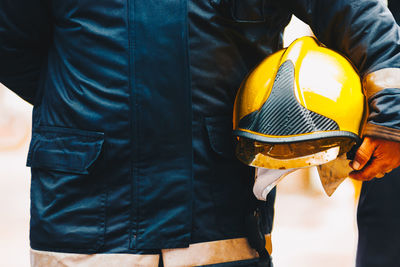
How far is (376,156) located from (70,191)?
0.83 meters

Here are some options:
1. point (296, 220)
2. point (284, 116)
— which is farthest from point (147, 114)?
point (296, 220)

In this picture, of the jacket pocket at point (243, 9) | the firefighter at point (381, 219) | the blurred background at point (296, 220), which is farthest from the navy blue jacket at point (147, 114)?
the blurred background at point (296, 220)

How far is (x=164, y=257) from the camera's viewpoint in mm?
1499

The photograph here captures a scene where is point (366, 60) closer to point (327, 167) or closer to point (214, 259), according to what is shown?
point (327, 167)

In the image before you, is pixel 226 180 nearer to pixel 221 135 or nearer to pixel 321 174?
pixel 221 135

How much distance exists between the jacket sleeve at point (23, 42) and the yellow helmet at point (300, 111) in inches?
25.2

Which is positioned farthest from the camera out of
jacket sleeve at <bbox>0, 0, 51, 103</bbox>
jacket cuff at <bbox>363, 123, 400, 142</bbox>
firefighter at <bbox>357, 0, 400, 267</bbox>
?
firefighter at <bbox>357, 0, 400, 267</bbox>

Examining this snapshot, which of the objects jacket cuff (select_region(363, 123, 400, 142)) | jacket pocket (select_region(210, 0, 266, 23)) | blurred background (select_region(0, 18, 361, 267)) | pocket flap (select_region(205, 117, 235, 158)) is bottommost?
blurred background (select_region(0, 18, 361, 267))

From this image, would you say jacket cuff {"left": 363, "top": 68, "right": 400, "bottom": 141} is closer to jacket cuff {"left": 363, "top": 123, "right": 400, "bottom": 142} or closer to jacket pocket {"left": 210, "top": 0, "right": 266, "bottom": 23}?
jacket cuff {"left": 363, "top": 123, "right": 400, "bottom": 142}

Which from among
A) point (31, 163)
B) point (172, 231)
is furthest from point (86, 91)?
point (172, 231)

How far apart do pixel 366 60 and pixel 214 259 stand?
69 cm

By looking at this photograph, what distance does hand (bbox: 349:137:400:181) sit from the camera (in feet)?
4.57

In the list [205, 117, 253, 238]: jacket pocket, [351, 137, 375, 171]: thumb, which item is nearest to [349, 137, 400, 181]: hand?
[351, 137, 375, 171]: thumb

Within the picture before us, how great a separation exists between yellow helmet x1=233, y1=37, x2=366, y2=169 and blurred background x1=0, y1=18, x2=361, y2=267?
2.89ft
